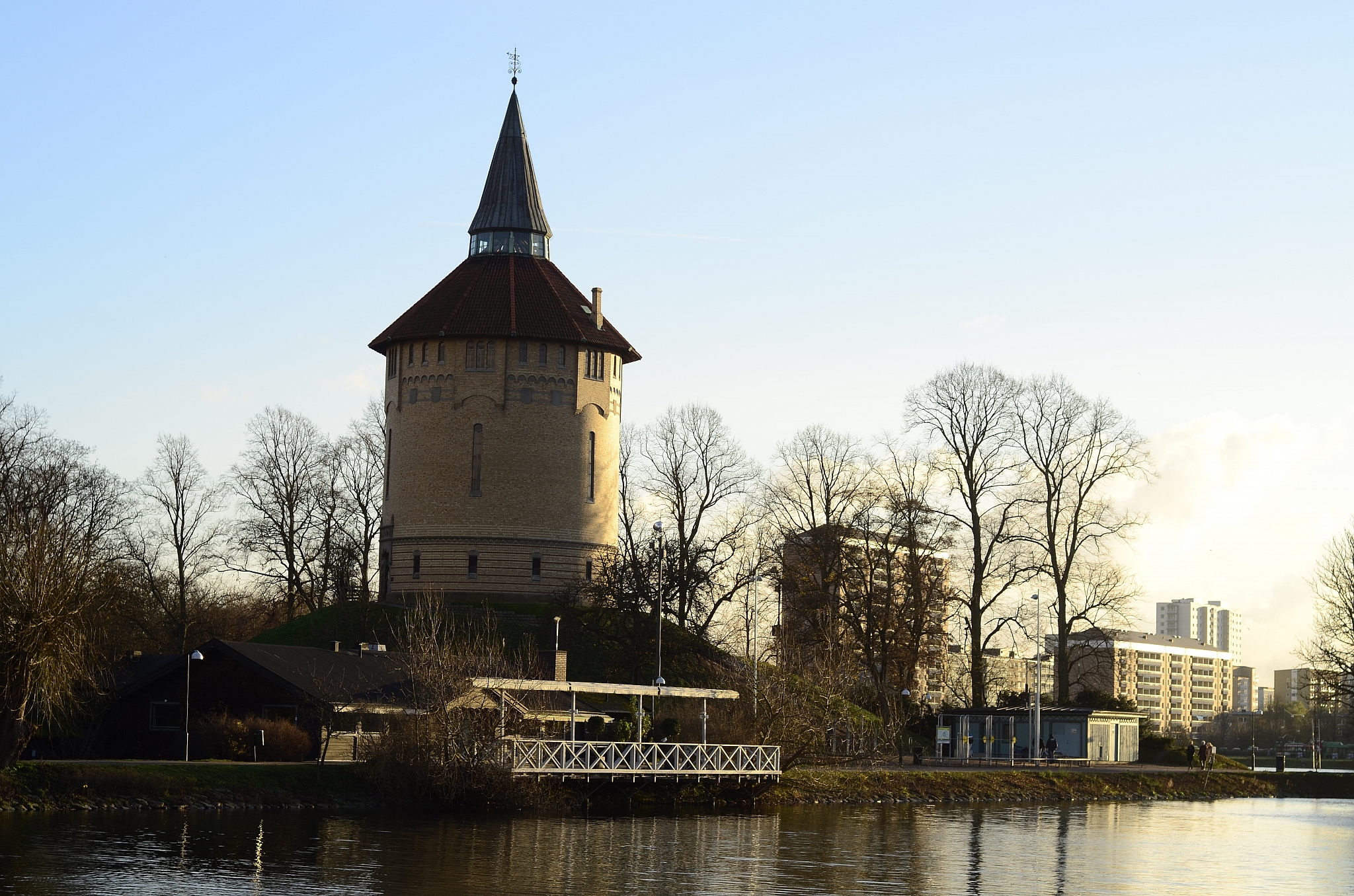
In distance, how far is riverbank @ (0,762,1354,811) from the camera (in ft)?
127

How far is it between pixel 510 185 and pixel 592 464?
1474cm

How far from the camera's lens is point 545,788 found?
141 feet

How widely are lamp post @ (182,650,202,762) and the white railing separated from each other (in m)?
9.66

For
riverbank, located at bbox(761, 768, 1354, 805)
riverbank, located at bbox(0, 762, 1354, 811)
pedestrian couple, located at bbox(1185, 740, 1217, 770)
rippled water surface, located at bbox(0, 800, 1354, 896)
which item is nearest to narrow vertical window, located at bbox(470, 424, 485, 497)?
riverbank, located at bbox(0, 762, 1354, 811)

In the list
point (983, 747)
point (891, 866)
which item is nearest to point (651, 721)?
point (891, 866)

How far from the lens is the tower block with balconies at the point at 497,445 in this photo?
242 ft

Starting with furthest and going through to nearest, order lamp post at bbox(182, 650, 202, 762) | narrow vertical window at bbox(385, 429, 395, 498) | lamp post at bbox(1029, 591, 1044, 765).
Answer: narrow vertical window at bbox(385, 429, 395, 498)
lamp post at bbox(1029, 591, 1044, 765)
lamp post at bbox(182, 650, 202, 762)

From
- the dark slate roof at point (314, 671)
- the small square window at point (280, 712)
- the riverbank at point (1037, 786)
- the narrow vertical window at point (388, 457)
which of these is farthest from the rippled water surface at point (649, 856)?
the narrow vertical window at point (388, 457)

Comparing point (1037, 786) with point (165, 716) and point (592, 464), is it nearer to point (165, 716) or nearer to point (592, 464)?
point (592, 464)

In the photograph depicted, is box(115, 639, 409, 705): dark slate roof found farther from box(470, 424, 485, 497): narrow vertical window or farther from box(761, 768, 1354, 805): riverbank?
box(470, 424, 485, 497): narrow vertical window

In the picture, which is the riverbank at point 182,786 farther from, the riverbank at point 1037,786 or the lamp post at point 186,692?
the riverbank at point 1037,786

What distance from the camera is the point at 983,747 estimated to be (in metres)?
68.7

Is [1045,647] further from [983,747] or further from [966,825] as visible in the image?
[966,825]

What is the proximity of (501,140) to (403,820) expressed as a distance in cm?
4779
